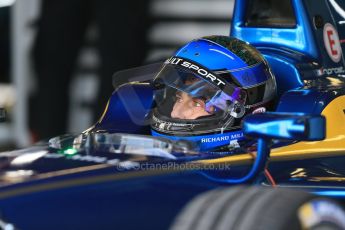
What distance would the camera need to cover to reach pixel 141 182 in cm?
269

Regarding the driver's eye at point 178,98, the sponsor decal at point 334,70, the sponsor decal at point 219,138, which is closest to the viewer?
the sponsor decal at point 219,138

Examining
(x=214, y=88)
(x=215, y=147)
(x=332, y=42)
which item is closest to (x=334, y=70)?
(x=332, y=42)

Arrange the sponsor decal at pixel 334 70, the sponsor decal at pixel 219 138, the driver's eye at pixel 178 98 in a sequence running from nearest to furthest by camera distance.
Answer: the sponsor decal at pixel 219 138
the driver's eye at pixel 178 98
the sponsor decal at pixel 334 70

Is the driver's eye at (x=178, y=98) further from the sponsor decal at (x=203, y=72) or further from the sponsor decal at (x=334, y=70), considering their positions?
the sponsor decal at (x=334, y=70)

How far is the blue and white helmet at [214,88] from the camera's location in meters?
3.36

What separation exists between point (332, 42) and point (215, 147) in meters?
1.01

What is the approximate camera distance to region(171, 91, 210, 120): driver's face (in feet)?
11.2

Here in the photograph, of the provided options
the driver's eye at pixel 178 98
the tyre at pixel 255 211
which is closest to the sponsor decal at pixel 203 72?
the driver's eye at pixel 178 98

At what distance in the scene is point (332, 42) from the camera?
13.2 ft

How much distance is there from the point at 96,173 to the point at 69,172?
0.28 ft

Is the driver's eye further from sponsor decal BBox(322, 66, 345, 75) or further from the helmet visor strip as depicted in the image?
sponsor decal BBox(322, 66, 345, 75)

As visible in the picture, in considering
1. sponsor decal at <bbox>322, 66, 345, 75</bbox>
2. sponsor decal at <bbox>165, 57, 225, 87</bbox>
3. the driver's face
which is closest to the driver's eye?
the driver's face

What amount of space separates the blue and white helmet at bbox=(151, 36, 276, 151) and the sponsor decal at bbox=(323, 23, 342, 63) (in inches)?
20.3

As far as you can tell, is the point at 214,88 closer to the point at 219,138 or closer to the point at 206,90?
the point at 206,90
